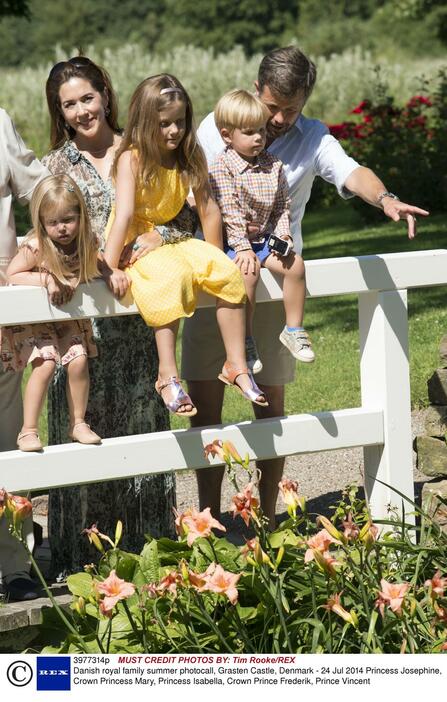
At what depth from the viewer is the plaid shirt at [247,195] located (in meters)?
4.30

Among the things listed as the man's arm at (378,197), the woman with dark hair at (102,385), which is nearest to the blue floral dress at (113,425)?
the woman with dark hair at (102,385)

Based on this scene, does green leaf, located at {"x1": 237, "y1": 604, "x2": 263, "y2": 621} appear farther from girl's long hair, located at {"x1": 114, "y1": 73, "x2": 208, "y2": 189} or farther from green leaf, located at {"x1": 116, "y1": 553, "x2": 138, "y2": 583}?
girl's long hair, located at {"x1": 114, "y1": 73, "x2": 208, "y2": 189}

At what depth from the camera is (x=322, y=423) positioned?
4.36m

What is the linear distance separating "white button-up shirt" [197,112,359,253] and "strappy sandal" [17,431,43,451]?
4.20 feet

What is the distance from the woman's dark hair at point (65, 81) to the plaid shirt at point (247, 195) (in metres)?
0.43

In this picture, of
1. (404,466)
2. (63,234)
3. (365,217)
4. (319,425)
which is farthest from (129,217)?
(365,217)

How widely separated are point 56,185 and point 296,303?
0.95 metres

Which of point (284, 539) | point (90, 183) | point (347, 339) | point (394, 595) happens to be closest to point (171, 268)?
point (90, 183)

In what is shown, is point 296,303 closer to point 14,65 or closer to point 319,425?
Result: point 319,425

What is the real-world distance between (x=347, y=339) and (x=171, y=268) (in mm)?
5861

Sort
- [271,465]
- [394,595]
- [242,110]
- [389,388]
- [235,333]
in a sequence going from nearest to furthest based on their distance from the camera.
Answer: [394,595], [235,333], [242,110], [389,388], [271,465]

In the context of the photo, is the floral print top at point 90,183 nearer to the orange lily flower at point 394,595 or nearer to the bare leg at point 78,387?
the bare leg at point 78,387

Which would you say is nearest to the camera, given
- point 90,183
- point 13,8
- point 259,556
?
point 259,556

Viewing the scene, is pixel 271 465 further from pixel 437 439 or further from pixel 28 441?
pixel 28 441
